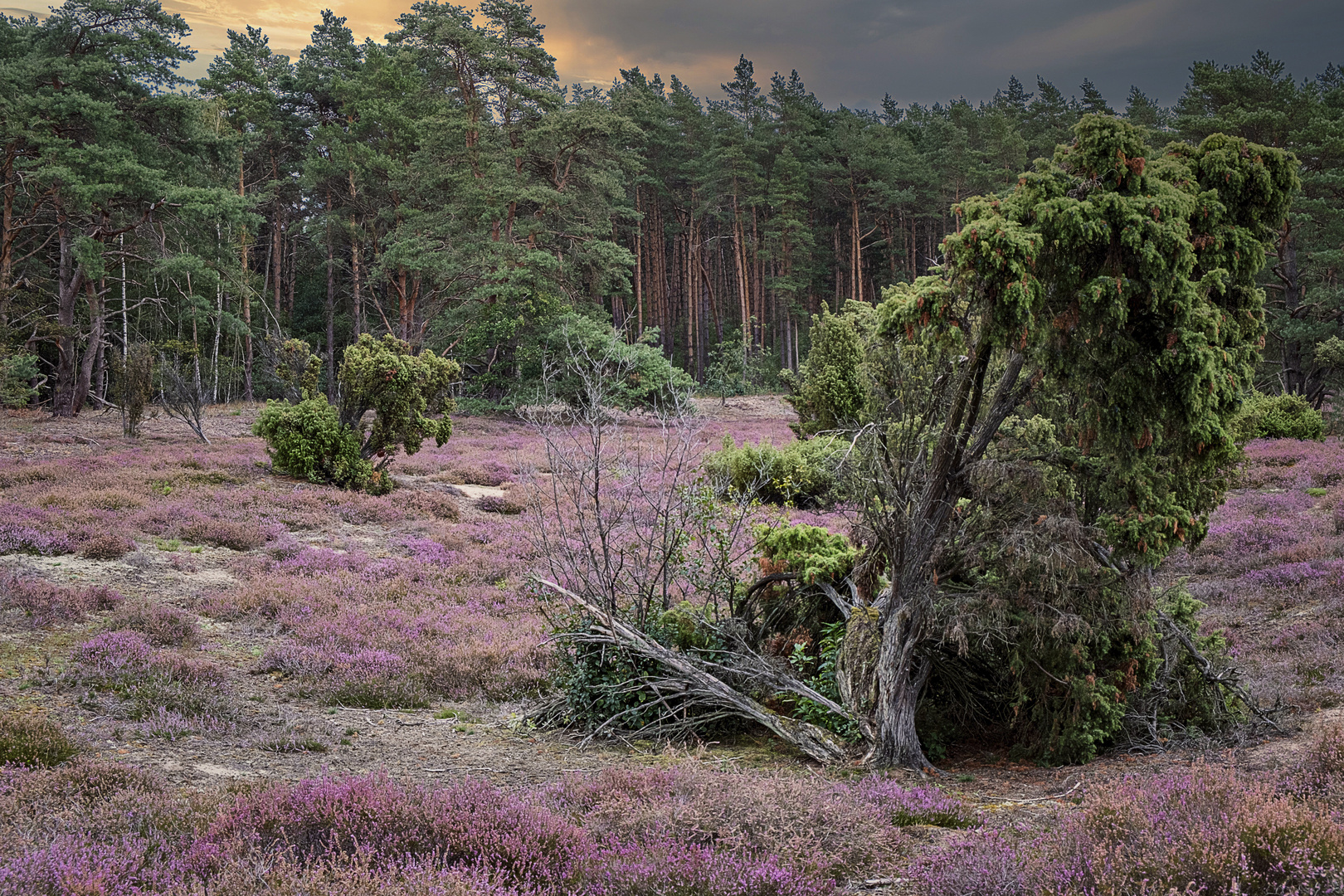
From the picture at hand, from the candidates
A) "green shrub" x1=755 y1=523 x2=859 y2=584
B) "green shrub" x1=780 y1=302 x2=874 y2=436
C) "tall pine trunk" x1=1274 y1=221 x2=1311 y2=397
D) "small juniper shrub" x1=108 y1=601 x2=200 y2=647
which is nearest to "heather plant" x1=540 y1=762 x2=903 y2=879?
"green shrub" x1=755 y1=523 x2=859 y2=584

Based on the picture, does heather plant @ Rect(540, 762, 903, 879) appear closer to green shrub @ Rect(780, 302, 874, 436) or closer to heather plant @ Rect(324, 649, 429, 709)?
heather plant @ Rect(324, 649, 429, 709)

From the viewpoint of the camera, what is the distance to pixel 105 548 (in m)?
10.6

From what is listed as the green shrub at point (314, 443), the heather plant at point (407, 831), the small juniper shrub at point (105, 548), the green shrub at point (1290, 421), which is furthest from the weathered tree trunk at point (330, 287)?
the heather plant at point (407, 831)

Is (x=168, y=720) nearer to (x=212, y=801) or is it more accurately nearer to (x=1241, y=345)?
(x=212, y=801)

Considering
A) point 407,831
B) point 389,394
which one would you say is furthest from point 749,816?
point 389,394

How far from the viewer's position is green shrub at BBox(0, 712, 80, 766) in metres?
4.74

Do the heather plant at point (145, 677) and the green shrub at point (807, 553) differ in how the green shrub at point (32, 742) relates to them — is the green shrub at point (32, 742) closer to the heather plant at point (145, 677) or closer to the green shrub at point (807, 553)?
the heather plant at point (145, 677)

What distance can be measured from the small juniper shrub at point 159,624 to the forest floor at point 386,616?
70mm

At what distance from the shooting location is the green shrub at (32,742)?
4.74m

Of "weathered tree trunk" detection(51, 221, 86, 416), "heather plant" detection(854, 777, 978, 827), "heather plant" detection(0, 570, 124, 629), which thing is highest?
"weathered tree trunk" detection(51, 221, 86, 416)

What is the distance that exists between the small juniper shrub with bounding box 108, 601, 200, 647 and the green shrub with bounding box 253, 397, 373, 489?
7.79 metres

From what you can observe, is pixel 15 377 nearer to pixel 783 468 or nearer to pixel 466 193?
pixel 466 193

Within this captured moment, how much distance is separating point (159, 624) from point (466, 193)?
2636cm

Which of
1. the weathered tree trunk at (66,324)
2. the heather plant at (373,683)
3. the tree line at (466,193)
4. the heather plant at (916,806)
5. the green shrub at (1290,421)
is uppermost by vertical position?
the tree line at (466,193)
